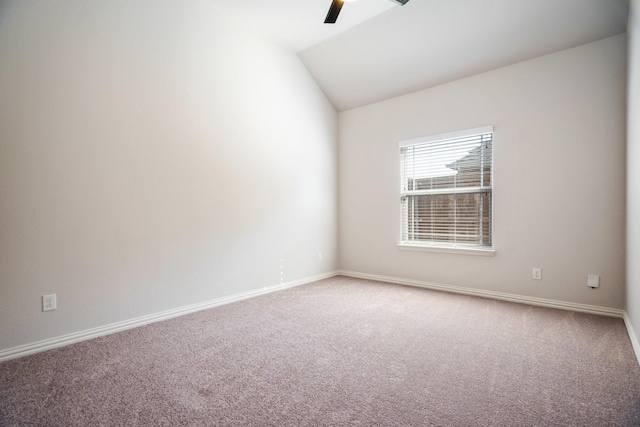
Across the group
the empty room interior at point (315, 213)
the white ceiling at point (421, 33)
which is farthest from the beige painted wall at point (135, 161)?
the white ceiling at point (421, 33)

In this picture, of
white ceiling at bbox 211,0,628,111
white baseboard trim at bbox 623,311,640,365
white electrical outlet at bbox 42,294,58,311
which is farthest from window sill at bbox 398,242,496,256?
white electrical outlet at bbox 42,294,58,311

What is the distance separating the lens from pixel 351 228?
4.62 meters

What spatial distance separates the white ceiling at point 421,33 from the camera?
276cm

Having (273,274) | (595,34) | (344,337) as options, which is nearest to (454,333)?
(344,337)

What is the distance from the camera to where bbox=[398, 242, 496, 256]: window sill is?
3.45m

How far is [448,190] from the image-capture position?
148 inches

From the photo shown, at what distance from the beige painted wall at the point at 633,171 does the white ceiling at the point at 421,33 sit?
42cm

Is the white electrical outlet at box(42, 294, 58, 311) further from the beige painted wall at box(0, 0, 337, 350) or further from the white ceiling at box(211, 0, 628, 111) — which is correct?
the white ceiling at box(211, 0, 628, 111)

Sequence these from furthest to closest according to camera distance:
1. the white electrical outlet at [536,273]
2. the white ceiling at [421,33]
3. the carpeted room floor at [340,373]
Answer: the white electrical outlet at [536,273], the white ceiling at [421,33], the carpeted room floor at [340,373]

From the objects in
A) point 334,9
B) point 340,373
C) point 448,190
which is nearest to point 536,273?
point 448,190

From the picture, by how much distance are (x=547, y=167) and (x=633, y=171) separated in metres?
0.80

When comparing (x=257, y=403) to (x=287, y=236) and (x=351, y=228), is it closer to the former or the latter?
(x=287, y=236)

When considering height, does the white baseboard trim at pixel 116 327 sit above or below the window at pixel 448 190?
below

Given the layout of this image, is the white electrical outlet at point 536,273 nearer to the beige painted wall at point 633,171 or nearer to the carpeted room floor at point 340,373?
the carpeted room floor at point 340,373
